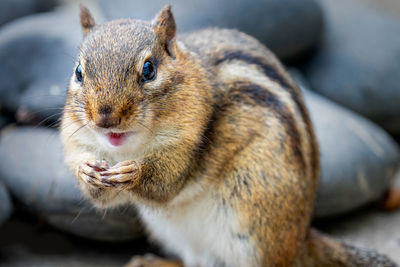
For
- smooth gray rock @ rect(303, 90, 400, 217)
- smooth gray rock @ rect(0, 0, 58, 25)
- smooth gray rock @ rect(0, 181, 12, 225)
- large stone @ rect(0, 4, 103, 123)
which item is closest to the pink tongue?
smooth gray rock @ rect(0, 181, 12, 225)

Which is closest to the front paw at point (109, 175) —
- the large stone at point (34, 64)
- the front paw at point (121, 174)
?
the front paw at point (121, 174)

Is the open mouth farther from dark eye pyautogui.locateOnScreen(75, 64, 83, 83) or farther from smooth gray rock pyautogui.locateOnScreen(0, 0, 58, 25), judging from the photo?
smooth gray rock pyautogui.locateOnScreen(0, 0, 58, 25)

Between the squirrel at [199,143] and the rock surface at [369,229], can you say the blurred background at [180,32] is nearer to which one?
the rock surface at [369,229]

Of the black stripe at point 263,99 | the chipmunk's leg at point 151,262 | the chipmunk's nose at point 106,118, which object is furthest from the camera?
the chipmunk's leg at point 151,262

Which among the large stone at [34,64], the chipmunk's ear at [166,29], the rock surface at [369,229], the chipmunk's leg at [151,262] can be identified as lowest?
the rock surface at [369,229]

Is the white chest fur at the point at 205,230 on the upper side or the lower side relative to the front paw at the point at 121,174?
lower

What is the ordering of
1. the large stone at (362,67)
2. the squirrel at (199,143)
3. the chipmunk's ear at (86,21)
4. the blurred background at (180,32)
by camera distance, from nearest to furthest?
the squirrel at (199,143), the chipmunk's ear at (86,21), the blurred background at (180,32), the large stone at (362,67)

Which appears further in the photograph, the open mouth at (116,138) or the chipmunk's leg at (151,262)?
the chipmunk's leg at (151,262)

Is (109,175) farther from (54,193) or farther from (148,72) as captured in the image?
(54,193)
